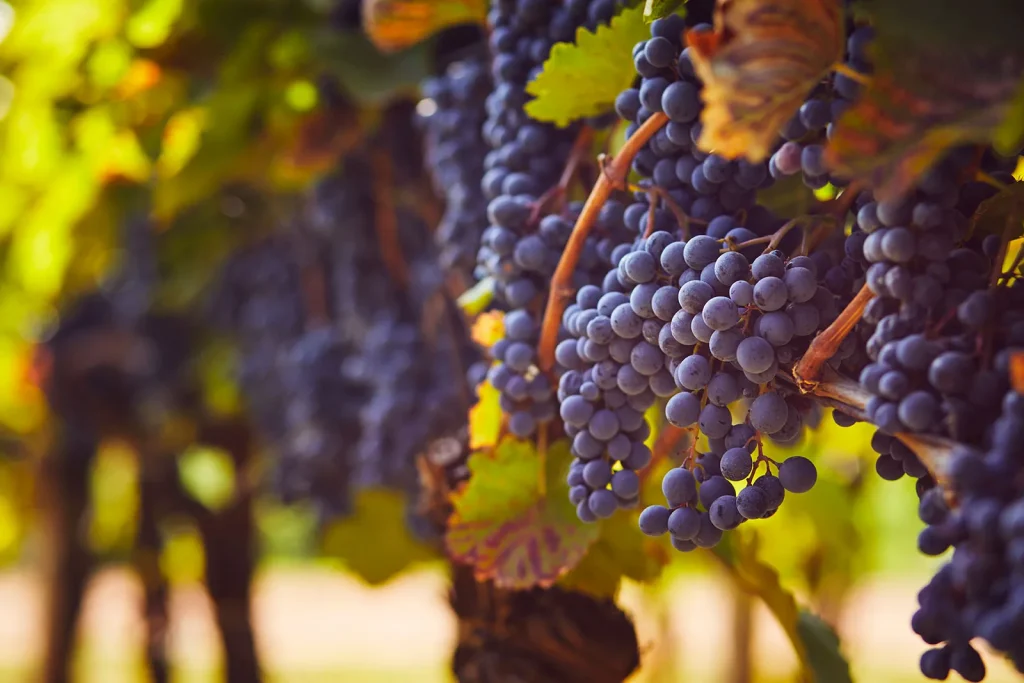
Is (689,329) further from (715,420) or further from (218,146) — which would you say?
(218,146)

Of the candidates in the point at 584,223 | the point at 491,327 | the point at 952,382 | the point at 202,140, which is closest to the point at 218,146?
the point at 202,140

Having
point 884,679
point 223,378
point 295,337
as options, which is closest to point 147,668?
point 223,378

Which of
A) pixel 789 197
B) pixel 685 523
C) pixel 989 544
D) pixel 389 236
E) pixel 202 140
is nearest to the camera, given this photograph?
pixel 989 544

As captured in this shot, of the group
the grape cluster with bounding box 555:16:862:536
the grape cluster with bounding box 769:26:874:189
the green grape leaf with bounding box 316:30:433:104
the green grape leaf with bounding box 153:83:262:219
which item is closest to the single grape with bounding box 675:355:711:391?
the grape cluster with bounding box 555:16:862:536

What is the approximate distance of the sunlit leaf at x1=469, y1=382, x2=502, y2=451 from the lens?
2.07ft

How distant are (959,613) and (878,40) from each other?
0.24m

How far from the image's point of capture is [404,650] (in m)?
6.32

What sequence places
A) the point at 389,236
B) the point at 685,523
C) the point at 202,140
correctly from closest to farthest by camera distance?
the point at 685,523
the point at 202,140
the point at 389,236

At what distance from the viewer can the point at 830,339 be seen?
16.2 inches

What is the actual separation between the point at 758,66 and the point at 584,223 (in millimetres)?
158

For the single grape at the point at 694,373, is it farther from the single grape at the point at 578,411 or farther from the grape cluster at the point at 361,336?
the grape cluster at the point at 361,336

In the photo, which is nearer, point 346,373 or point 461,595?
point 461,595

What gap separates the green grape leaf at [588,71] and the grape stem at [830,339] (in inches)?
8.0

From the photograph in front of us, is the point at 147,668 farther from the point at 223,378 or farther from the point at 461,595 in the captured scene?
the point at 461,595
